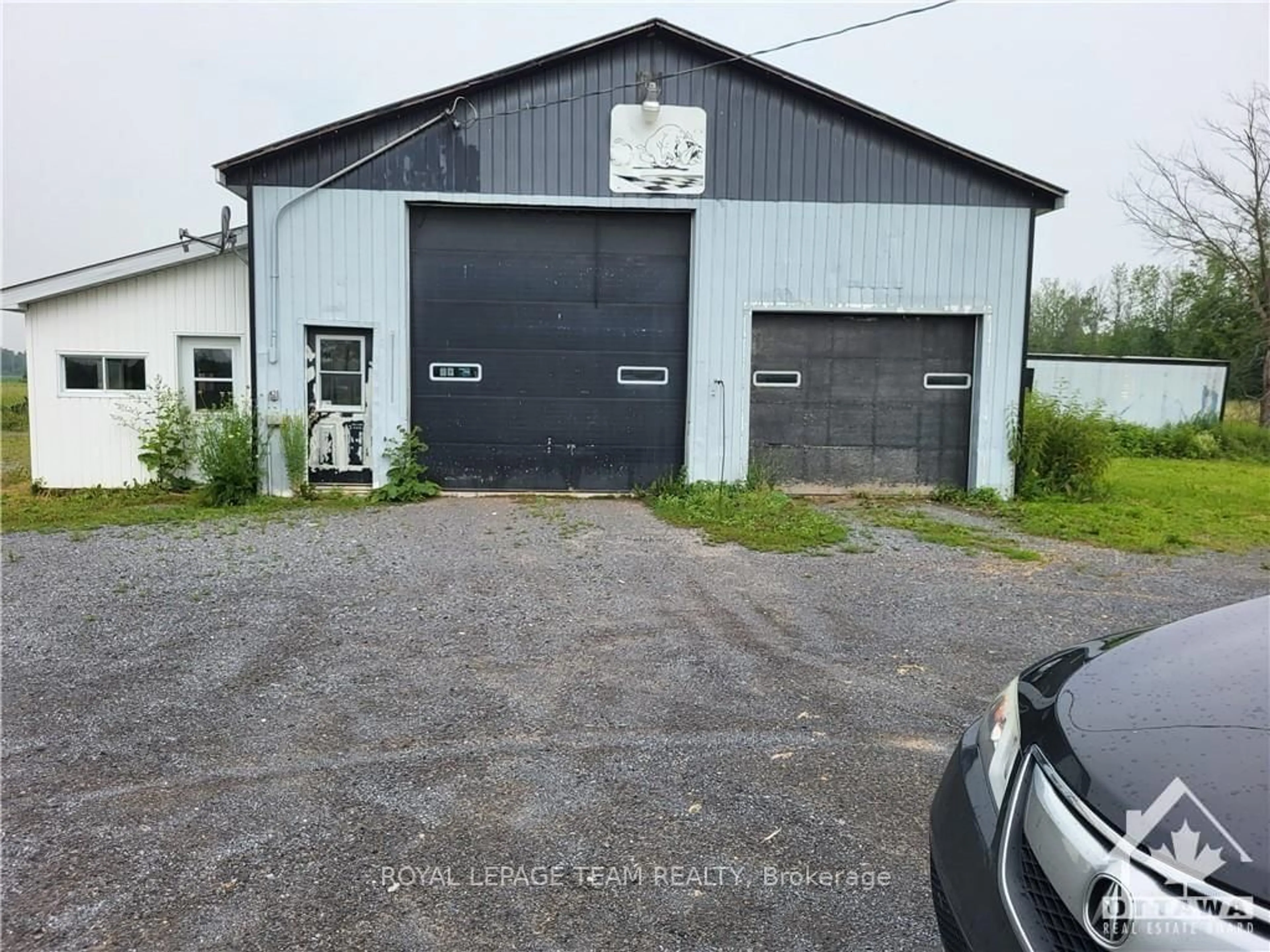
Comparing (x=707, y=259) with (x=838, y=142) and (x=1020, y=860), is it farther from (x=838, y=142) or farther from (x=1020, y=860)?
(x=1020, y=860)

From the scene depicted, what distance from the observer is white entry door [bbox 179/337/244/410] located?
11.6 m

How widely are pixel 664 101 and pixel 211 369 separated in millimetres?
6853

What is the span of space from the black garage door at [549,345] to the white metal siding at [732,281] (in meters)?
0.26

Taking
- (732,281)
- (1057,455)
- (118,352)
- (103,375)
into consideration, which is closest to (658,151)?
(732,281)

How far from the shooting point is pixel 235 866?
2893 mm

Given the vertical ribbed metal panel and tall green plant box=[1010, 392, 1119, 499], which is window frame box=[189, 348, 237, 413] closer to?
the vertical ribbed metal panel

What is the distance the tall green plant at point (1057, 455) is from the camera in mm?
11297

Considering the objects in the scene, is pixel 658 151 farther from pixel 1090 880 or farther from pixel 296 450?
pixel 1090 880

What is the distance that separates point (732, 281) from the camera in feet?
35.7

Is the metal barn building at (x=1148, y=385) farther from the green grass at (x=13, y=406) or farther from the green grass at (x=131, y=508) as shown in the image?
the green grass at (x=13, y=406)

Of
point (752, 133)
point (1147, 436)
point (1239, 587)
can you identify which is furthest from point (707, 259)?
point (1147, 436)

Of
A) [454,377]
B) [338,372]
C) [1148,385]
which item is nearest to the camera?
[338,372]

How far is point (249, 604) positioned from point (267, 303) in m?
5.55

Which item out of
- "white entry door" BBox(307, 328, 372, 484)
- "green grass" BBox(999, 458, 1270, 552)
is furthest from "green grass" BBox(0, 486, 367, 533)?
"green grass" BBox(999, 458, 1270, 552)
